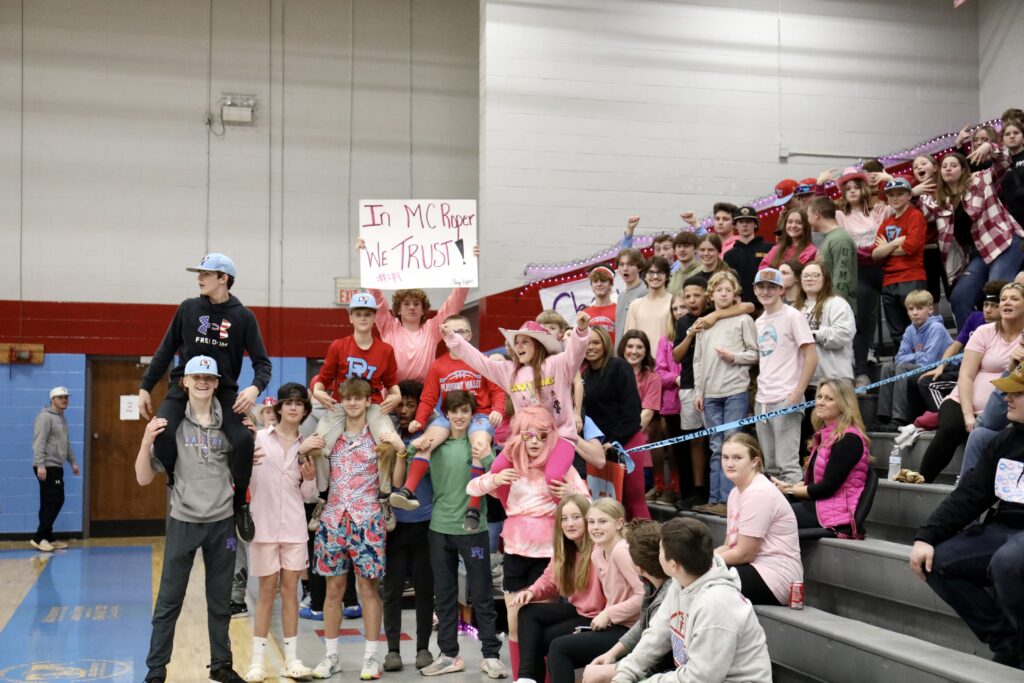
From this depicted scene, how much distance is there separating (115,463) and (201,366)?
8.63 m

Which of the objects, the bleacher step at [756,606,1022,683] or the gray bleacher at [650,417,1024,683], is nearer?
the bleacher step at [756,606,1022,683]

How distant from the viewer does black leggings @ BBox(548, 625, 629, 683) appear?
4.52 metres

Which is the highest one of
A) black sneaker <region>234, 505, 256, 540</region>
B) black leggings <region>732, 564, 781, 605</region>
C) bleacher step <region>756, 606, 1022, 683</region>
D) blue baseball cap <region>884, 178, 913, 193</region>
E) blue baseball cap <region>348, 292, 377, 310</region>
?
blue baseball cap <region>884, 178, 913, 193</region>

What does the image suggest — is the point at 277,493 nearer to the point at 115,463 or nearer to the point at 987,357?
the point at 987,357

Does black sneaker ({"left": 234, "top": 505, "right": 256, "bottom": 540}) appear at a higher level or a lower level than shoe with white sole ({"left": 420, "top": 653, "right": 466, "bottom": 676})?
higher

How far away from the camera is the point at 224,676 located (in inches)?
214

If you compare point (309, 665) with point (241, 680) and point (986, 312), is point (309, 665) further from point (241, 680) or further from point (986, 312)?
point (986, 312)

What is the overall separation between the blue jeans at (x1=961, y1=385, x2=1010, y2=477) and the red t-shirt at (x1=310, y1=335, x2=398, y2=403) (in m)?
3.28

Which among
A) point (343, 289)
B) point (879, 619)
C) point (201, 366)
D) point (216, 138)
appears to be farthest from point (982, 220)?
point (216, 138)

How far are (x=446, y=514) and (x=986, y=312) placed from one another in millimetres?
3140

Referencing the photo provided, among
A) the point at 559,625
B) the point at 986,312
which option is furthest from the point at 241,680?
the point at 986,312

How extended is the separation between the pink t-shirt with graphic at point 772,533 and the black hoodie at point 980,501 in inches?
30.2

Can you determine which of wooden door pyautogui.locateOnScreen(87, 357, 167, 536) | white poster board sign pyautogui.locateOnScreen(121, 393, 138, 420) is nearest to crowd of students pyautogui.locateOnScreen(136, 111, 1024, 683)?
wooden door pyautogui.locateOnScreen(87, 357, 167, 536)

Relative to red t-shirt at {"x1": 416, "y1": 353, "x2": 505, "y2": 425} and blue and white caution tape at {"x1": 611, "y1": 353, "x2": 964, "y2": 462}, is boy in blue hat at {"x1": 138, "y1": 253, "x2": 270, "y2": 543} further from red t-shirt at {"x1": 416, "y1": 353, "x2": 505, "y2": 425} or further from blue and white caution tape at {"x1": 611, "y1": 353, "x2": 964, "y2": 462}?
blue and white caution tape at {"x1": 611, "y1": 353, "x2": 964, "y2": 462}
